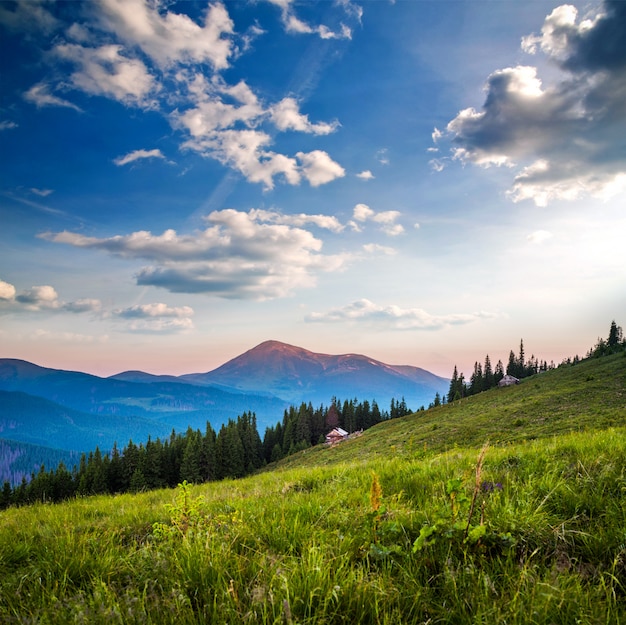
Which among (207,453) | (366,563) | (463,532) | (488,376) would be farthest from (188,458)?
(488,376)

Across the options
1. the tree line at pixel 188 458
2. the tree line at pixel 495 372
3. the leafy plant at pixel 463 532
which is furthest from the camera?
the tree line at pixel 495 372

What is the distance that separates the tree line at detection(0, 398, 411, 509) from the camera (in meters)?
60.2

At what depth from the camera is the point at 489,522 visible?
310cm

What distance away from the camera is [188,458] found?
70250 millimetres

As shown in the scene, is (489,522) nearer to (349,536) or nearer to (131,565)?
(349,536)

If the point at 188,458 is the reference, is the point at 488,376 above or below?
above

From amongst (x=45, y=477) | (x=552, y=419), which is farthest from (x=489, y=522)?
(x=45, y=477)

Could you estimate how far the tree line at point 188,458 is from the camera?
60.2 m

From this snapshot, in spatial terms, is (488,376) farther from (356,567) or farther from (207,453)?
(356,567)

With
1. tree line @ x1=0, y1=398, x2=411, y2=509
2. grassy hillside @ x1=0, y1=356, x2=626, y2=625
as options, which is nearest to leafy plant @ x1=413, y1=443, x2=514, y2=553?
grassy hillside @ x1=0, y1=356, x2=626, y2=625

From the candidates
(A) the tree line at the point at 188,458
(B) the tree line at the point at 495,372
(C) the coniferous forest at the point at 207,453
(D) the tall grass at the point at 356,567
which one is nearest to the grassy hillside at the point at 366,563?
→ (D) the tall grass at the point at 356,567

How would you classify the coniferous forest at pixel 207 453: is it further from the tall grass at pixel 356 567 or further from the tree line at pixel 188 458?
the tall grass at pixel 356 567

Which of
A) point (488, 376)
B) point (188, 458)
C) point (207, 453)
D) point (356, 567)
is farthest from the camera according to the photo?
point (488, 376)

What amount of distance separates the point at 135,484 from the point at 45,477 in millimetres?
17363
